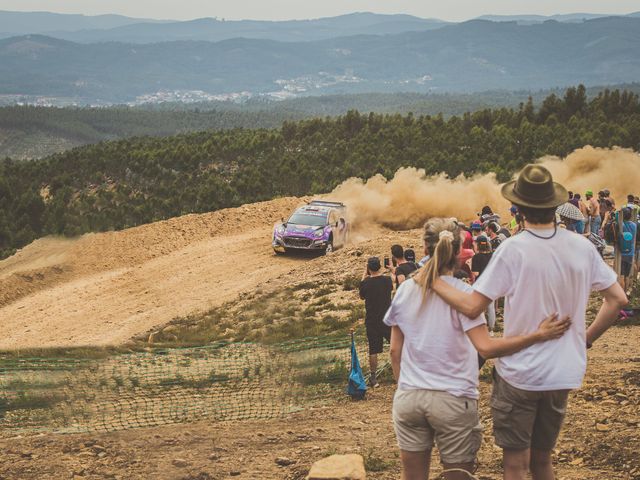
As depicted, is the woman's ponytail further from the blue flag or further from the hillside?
the blue flag

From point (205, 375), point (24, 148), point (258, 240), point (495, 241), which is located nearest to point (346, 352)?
point (205, 375)

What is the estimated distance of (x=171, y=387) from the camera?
12.3 meters

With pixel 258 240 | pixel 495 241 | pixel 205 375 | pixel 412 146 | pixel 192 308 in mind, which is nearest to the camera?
pixel 205 375

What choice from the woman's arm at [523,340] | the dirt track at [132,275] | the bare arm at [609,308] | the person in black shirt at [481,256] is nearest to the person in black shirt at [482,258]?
the person in black shirt at [481,256]

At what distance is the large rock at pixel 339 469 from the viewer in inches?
255

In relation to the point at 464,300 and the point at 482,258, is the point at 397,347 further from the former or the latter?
the point at 482,258

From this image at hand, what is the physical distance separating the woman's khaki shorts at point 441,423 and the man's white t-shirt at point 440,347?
0.06m

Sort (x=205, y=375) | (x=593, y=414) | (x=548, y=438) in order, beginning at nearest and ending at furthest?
(x=548, y=438)
(x=593, y=414)
(x=205, y=375)

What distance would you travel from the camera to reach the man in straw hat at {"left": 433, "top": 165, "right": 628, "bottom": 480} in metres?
5.24

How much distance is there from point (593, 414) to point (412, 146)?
164 feet

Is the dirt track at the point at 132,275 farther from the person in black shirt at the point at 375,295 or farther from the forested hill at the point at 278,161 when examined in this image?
the person in black shirt at the point at 375,295

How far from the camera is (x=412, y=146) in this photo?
58188mm

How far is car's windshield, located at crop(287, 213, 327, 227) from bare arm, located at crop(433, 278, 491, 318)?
2279 cm

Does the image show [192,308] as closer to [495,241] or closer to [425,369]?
[495,241]
